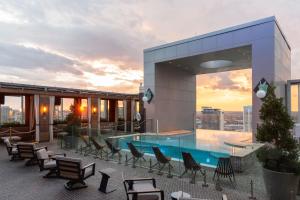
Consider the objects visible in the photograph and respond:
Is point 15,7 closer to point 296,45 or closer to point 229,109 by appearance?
point 229,109

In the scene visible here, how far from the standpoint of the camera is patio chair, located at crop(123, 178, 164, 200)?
3.78 metres

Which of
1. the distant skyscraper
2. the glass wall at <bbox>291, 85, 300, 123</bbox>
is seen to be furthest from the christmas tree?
the glass wall at <bbox>291, 85, 300, 123</bbox>

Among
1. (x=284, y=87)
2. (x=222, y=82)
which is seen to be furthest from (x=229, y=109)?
(x=284, y=87)

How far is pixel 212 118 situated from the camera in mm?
17500

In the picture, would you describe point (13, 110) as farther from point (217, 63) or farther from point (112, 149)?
point (217, 63)

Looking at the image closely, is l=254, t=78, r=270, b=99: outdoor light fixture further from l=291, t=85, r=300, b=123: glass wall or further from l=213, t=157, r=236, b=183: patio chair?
l=213, t=157, r=236, b=183: patio chair

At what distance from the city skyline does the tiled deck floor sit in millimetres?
7027

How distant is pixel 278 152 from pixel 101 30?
9.89 m

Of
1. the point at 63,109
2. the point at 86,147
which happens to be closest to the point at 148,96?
the point at 86,147

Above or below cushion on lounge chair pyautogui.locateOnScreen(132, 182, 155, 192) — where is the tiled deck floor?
below

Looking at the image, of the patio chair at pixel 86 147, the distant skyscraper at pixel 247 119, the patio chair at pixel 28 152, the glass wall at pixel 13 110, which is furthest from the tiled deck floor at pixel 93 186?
the glass wall at pixel 13 110

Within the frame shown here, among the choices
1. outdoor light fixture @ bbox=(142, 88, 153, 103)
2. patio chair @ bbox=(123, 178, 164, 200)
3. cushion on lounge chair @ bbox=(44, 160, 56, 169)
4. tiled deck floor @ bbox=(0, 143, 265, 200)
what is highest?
outdoor light fixture @ bbox=(142, 88, 153, 103)

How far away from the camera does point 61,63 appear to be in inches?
631

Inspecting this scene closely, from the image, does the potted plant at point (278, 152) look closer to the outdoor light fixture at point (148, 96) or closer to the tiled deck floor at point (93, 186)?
the tiled deck floor at point (93, 186)
